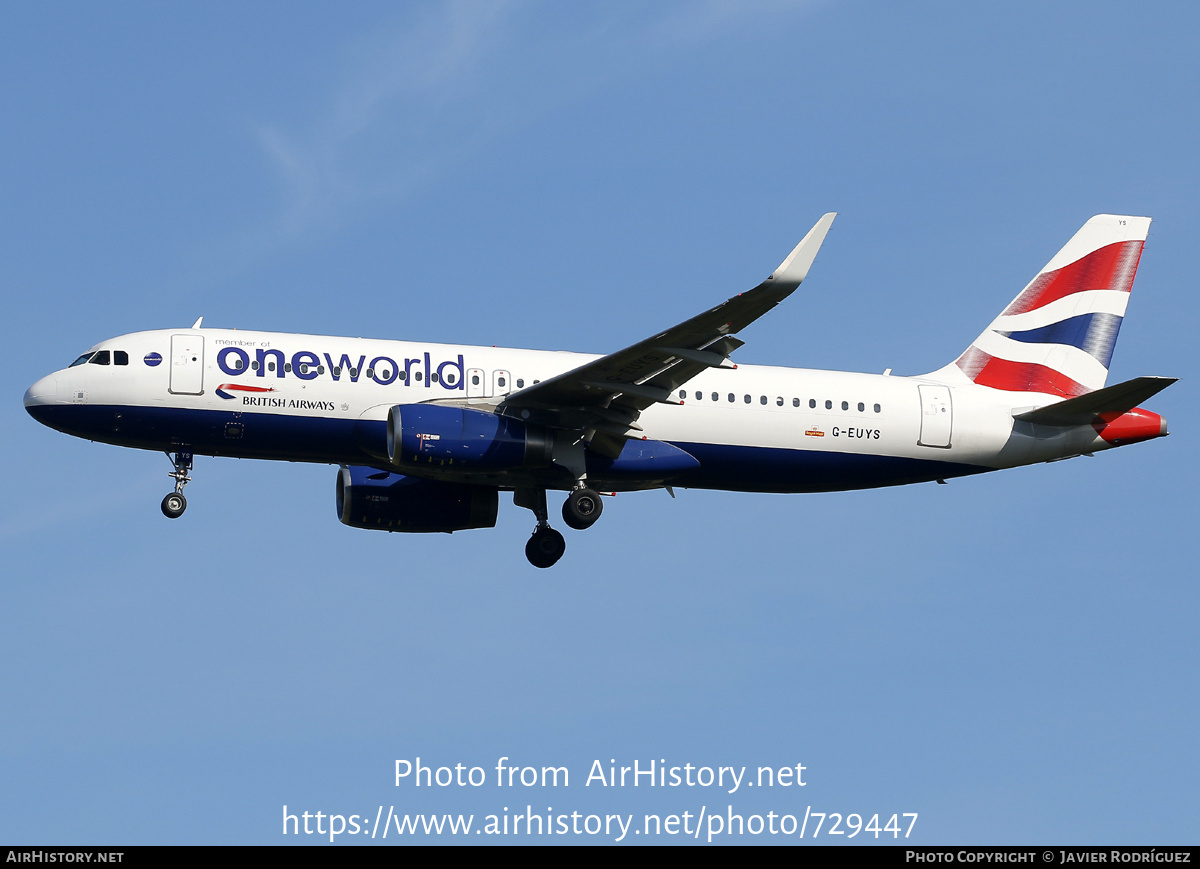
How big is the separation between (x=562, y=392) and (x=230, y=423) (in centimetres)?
712

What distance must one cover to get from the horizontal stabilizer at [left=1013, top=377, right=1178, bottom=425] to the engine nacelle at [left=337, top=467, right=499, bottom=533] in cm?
1342

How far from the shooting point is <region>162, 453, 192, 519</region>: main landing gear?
110 feet

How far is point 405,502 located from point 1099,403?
16525 millimetres

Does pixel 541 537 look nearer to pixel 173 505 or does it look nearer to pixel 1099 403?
pixel 173 505

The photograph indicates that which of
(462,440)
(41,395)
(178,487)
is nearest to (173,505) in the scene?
(178,487)

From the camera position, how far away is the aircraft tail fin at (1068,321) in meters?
38.9

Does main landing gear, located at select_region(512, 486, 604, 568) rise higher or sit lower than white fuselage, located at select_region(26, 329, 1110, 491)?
lower

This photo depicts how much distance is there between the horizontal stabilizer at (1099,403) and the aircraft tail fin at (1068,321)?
1.80m

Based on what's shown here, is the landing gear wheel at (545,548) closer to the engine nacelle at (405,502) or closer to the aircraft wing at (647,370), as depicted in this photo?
the engine nacelle at (405,502)

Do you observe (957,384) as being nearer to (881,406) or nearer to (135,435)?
(881,406)

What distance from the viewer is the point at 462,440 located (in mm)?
32219

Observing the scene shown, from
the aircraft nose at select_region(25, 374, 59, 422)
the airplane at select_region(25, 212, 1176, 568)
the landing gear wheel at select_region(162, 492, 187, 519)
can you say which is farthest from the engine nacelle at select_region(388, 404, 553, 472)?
the aircraft nose at select_region(25, 374, 59, 422)

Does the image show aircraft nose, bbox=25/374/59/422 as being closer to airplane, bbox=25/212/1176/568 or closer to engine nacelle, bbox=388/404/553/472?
airplane, bbox=25/212/1176/568
